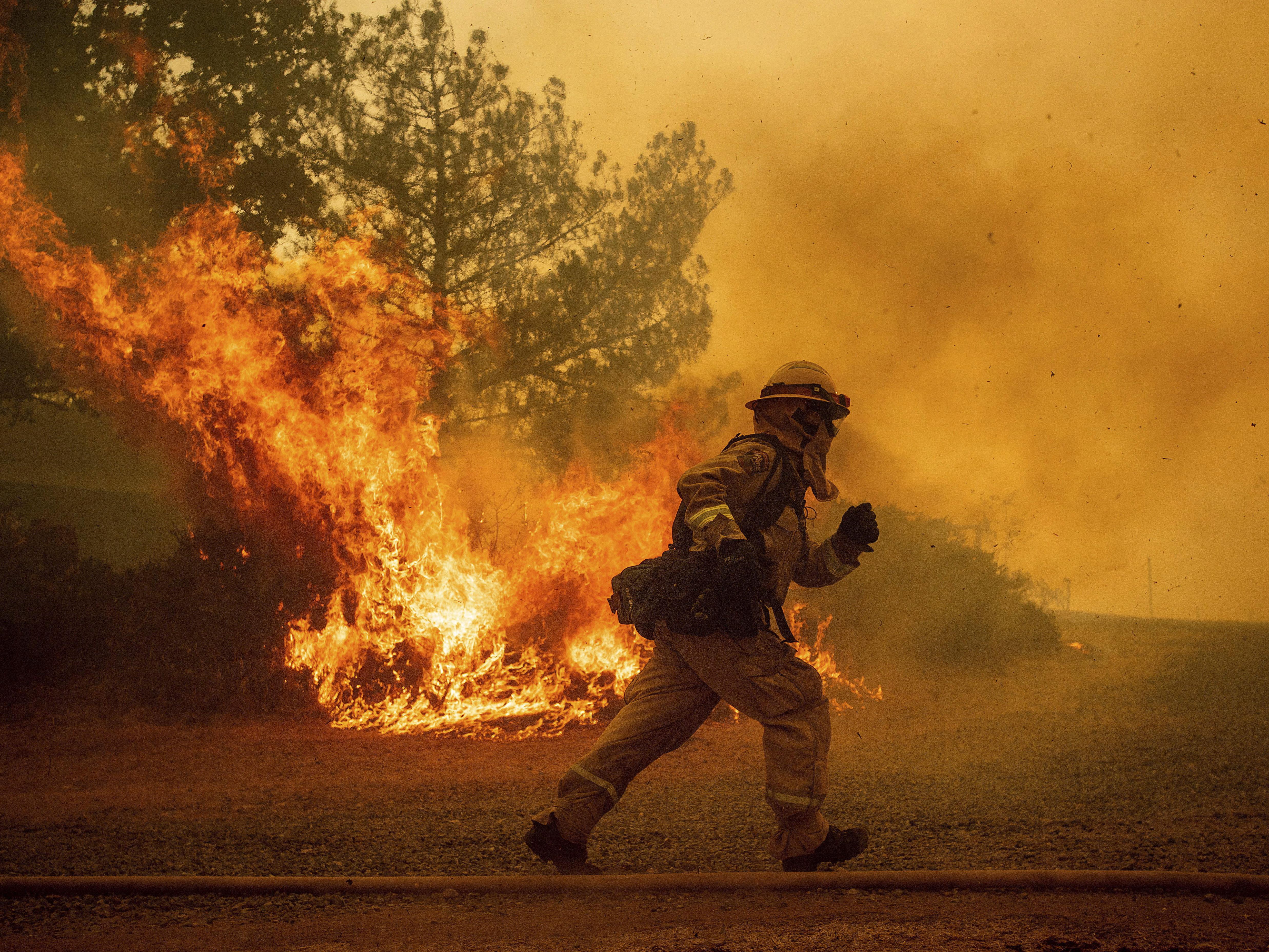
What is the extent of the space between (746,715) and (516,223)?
32.1 feet

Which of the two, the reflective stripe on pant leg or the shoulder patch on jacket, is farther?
the shoulder patch on jacket

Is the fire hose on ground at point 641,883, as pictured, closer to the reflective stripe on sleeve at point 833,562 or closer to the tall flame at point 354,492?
the reflective stripe on sleeve at point 833,562

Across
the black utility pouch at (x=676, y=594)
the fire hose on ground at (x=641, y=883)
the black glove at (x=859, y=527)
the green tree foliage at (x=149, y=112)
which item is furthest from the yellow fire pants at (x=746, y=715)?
the green tree foliage at (x=149, y=112)

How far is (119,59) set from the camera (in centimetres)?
1057

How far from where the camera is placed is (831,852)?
138 inches

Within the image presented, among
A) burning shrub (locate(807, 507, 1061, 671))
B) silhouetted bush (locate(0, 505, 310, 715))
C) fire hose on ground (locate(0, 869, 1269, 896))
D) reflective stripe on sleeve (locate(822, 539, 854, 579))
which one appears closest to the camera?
fire hose on ground (locate(0, 869, 1269, 896))

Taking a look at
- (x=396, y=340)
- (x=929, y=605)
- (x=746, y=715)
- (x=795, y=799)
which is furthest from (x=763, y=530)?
(x=929, y=605)

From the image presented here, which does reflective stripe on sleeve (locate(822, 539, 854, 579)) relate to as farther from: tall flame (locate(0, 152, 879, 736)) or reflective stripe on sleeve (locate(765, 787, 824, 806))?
tall flame (locate(0, 152, 879, 736))

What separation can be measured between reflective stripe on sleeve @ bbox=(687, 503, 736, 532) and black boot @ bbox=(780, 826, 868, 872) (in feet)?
4.33

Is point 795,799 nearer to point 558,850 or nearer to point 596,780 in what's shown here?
point 596,780

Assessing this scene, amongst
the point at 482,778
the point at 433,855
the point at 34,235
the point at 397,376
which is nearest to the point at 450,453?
the point at 397,376

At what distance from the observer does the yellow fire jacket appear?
348 cm

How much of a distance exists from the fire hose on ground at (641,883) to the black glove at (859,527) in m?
1.34

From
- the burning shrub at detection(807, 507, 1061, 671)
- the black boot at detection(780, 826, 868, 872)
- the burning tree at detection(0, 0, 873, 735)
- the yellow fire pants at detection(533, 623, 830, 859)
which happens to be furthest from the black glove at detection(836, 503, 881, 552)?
the burning shrub at detection(807, 507, 1061, 671)
